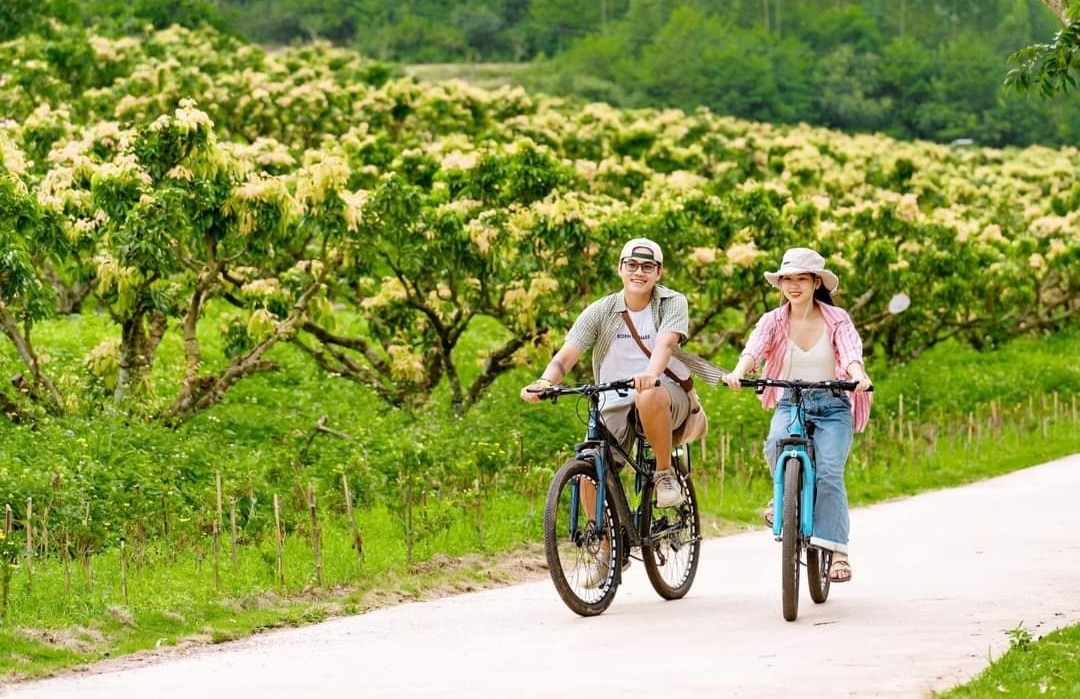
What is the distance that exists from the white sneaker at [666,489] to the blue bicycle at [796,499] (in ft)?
2.45

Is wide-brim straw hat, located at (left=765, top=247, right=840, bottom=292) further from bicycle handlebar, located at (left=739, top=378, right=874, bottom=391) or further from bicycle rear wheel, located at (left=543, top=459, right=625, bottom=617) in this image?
bicycle rear wheel, located at (left=543, top=459, right=625, bottom=617)

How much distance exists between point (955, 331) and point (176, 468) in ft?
58.4

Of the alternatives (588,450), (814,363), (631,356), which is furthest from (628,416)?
(814,363)

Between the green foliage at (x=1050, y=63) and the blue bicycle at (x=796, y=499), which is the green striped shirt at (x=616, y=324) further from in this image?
the green foliage at (x=1050, y=63)

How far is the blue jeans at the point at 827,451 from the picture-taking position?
10250 millimetres

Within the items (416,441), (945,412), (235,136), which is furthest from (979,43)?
(416,441)

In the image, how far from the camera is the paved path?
28.0ft

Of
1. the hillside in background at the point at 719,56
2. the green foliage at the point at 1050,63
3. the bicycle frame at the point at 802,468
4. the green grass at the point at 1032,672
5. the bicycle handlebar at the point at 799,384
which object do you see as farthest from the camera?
the hillside in background at the point at 719,56

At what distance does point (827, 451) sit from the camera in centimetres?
1035

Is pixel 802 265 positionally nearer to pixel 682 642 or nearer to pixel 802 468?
pixel 802 468

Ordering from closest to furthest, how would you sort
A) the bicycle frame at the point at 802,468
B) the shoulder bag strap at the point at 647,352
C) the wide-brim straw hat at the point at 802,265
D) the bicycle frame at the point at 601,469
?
the bicycle frame at the point at 802,468 < the bicycle frame at the point at 601,469 < the wide-brim straw hat at the point at 802,265 < the shoulder bag strap at the point at 647,352

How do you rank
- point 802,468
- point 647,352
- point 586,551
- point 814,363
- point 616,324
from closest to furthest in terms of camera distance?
1. point 802,468
2. point 586,551
3. point 814,363
4. point 647,352
5. point 616,324

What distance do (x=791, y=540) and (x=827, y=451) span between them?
2.28 ft

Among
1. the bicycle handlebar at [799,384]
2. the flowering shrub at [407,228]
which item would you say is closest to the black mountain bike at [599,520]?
the bicycle handlebar at [799,384]
